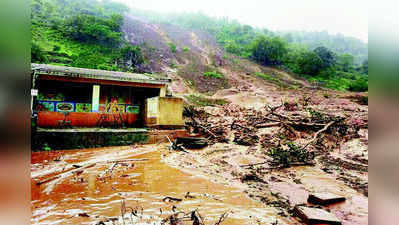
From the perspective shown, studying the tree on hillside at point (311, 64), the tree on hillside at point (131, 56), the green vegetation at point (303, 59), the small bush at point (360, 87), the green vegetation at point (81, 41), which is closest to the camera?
the green vegetation at point (81, 41)

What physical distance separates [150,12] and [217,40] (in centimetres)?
3758

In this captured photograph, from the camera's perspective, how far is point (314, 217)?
3.02m

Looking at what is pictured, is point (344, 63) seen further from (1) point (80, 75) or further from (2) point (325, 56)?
(1) point (80, 75)

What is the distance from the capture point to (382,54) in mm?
972

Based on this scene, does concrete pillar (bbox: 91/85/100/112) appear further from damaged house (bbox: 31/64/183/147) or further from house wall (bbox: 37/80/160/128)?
house wall (bbox: 37/80/160/128)

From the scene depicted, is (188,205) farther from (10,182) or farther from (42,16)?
(42,16)

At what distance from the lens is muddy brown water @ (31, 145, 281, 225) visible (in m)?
3.15

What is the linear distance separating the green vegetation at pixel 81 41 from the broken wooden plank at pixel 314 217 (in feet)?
79.3

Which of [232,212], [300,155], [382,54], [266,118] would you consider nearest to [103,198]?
[232,212]

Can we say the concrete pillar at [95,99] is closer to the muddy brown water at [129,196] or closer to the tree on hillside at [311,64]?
the muddy brown water at [129,196]

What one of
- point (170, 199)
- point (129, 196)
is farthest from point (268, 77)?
point (129, 196)

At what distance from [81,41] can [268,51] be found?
2889 cm

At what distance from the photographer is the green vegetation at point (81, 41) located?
80.5 feet

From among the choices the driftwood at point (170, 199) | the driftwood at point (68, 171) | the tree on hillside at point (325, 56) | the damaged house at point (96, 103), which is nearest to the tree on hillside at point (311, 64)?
the tree on hillside at point (325, 56)
